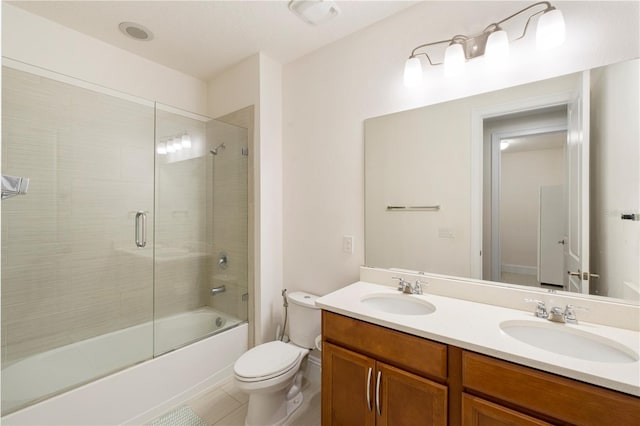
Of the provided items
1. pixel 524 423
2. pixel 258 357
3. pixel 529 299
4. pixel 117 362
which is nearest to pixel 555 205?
pixel 529 299

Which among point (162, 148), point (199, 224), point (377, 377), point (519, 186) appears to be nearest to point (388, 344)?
point (377, 377)

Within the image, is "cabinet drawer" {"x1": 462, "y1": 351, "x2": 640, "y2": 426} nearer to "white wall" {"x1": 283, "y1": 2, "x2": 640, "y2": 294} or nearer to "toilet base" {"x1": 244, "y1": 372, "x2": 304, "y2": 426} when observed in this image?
"white wall" {"x1": 283, "y1": 2, "x2": 640, "y2": 294}

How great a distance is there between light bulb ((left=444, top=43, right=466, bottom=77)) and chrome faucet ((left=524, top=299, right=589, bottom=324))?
1251 millimetres

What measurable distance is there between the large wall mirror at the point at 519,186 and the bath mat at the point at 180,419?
1.45 meters

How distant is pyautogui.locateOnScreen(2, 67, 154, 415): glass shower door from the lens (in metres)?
1.88

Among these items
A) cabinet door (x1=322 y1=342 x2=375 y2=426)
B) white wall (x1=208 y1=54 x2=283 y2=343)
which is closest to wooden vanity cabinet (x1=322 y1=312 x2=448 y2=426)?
cabinet door (x1=322 y1=342 x2=375 y2=426)

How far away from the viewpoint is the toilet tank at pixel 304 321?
2.17m

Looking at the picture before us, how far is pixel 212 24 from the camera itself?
81.4 inches

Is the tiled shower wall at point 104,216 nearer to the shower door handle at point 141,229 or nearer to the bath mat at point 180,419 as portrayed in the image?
the shower door handle at point 141,229

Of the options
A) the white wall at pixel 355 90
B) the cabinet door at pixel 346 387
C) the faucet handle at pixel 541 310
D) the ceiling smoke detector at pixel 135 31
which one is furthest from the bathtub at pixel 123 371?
the ceiling smoke detector at pixel 135 31

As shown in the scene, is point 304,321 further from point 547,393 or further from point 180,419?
point 547,393

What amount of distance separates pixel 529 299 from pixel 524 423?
592 millimetres

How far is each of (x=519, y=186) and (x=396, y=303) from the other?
35.5 inches

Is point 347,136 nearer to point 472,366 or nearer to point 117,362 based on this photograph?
point 472,366
